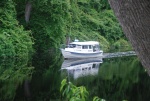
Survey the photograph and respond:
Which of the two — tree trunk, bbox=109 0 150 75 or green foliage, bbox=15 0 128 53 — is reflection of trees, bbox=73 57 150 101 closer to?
green foliage, bbox=15 0 128 53

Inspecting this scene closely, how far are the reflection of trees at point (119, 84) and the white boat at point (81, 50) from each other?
599cm

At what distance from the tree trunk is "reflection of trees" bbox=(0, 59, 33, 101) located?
1134 centimetres

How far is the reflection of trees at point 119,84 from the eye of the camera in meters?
15.0

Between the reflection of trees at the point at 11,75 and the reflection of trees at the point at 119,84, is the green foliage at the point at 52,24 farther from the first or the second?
the reflection of trees at the point at 119,84

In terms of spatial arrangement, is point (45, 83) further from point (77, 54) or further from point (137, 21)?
point (137, 21)

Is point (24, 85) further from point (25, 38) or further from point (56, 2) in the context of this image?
point (56, 2)

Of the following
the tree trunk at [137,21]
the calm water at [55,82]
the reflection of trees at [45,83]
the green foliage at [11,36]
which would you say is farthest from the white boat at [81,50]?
the tree trunk at [137,21]

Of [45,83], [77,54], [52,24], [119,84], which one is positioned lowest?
[119,84]

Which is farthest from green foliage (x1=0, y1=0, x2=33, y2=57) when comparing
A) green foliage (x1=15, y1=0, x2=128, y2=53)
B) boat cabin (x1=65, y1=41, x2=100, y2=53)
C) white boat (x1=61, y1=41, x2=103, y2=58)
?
boat cabin (x1=65, y1=41, x2=100, y2=53)

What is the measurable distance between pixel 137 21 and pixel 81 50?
28.5 m

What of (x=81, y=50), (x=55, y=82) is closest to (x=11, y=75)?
(x=55, y=82)

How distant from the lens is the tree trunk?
1523 mm

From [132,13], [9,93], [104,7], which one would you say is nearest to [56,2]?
[9,93]

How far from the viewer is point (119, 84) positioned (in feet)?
57.8
